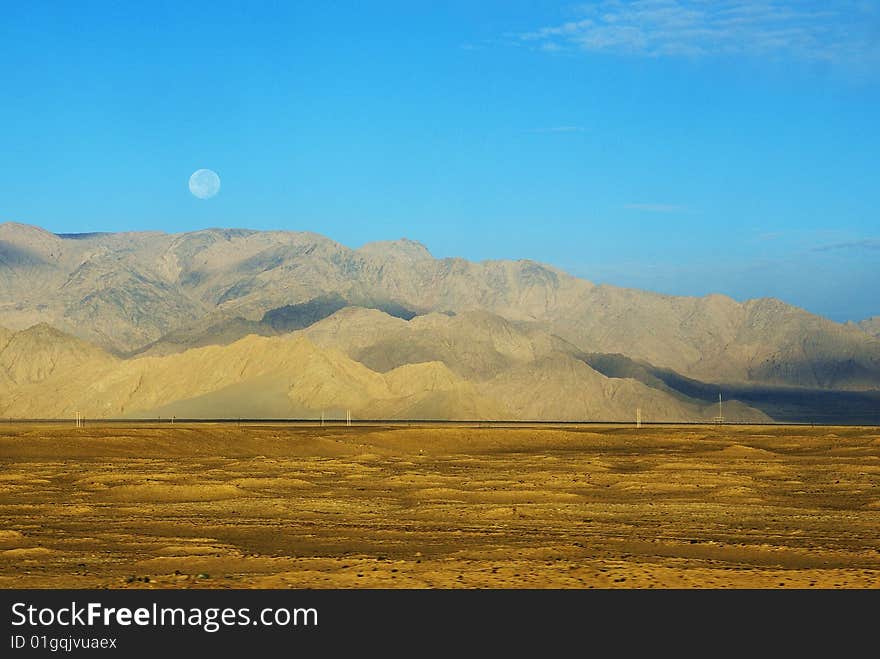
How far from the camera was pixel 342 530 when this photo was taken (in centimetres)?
2642

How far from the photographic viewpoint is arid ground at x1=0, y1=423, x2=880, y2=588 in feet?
63.6

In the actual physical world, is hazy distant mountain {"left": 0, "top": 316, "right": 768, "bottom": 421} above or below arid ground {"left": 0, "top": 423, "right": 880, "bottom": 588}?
above

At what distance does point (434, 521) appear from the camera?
2852 centimetres

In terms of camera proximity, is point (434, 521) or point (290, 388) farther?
point (290, 388)

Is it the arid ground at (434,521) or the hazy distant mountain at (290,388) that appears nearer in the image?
the arid ground at (434,521)

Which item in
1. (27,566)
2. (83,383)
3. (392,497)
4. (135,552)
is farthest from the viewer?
(83,383)

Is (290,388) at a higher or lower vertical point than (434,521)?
higher

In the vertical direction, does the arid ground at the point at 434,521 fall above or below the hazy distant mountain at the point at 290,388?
A: below

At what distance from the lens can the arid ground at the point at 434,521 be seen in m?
19.4

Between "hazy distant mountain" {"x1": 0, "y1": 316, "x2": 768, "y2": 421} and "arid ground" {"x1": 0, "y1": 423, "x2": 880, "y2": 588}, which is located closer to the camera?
"arid ground" {"x1": 0, "y1": 423, "x2": 880, "y2": 588}
